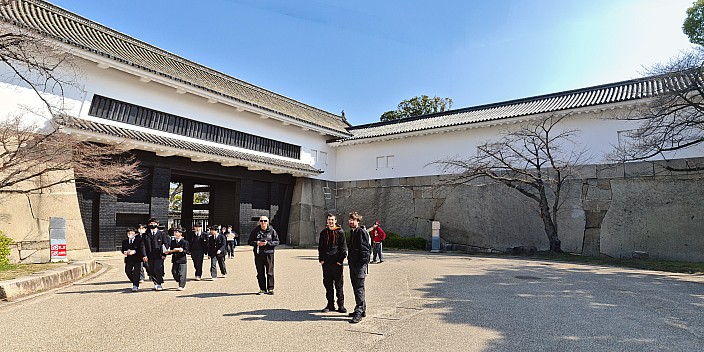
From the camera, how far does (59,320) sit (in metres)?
5.93

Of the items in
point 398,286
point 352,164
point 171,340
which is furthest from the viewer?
point 352,164

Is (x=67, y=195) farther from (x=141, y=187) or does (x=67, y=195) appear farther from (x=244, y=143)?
(x=244, y=143)

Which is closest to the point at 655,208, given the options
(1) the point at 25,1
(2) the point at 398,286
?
(2) the point at 398,286

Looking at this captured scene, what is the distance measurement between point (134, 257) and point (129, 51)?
12489mm

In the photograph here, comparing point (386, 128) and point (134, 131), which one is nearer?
point (134, 131)

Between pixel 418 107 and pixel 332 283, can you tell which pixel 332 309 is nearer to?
pixel 332 283

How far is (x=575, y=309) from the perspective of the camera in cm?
670

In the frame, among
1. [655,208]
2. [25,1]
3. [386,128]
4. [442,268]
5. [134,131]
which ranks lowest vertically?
[442,268]

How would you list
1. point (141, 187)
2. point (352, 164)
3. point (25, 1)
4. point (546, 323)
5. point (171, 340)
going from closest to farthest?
point (171, 340) < point (546, 323) < point (25, 1) < point (141, 187) < point (352, 164)

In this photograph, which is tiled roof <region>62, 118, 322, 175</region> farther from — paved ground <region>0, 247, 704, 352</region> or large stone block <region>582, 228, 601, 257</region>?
large stone block <region>582, 228, 601, 257</region>

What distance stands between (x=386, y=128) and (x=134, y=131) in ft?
49.5

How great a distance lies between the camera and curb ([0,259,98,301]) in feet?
24.4

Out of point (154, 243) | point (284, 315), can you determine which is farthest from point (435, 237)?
point (284, 315)

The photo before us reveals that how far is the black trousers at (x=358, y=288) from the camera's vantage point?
6.11m
